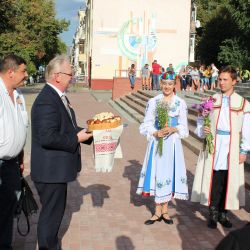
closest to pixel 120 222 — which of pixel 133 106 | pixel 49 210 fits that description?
pixel 49 210

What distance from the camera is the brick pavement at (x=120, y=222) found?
502cm

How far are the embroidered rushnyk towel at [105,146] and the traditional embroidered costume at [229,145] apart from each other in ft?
5.21

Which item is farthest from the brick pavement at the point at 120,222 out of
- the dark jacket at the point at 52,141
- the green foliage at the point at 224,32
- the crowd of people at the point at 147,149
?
the green foliage at the point at 224,32

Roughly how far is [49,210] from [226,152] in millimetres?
2460

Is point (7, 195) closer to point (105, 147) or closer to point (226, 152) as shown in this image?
point (105, 147)

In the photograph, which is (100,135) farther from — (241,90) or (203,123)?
(241,90)

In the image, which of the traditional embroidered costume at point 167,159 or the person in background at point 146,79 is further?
the person in background at point 146,79

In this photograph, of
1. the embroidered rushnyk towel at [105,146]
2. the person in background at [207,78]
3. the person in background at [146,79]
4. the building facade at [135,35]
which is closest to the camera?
the embroidered rushnyk towel at [105,146]

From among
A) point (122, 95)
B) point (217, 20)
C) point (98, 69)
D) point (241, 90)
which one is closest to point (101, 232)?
point (241, 90)

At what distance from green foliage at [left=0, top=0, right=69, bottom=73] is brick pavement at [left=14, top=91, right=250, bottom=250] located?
59.1 ft

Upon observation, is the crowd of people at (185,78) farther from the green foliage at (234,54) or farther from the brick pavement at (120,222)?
the brick pavement at (120,222)

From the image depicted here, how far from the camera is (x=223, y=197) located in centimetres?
557

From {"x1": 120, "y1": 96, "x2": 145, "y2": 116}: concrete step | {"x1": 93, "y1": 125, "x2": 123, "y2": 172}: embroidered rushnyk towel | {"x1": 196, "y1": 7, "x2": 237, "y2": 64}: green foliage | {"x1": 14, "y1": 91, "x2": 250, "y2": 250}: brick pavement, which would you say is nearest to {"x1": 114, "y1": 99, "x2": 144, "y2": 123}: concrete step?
{"x1": 120, "y1": 96, "x2": 145, "y2": 116}: concrete step

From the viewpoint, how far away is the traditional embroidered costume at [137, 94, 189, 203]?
553 cm
